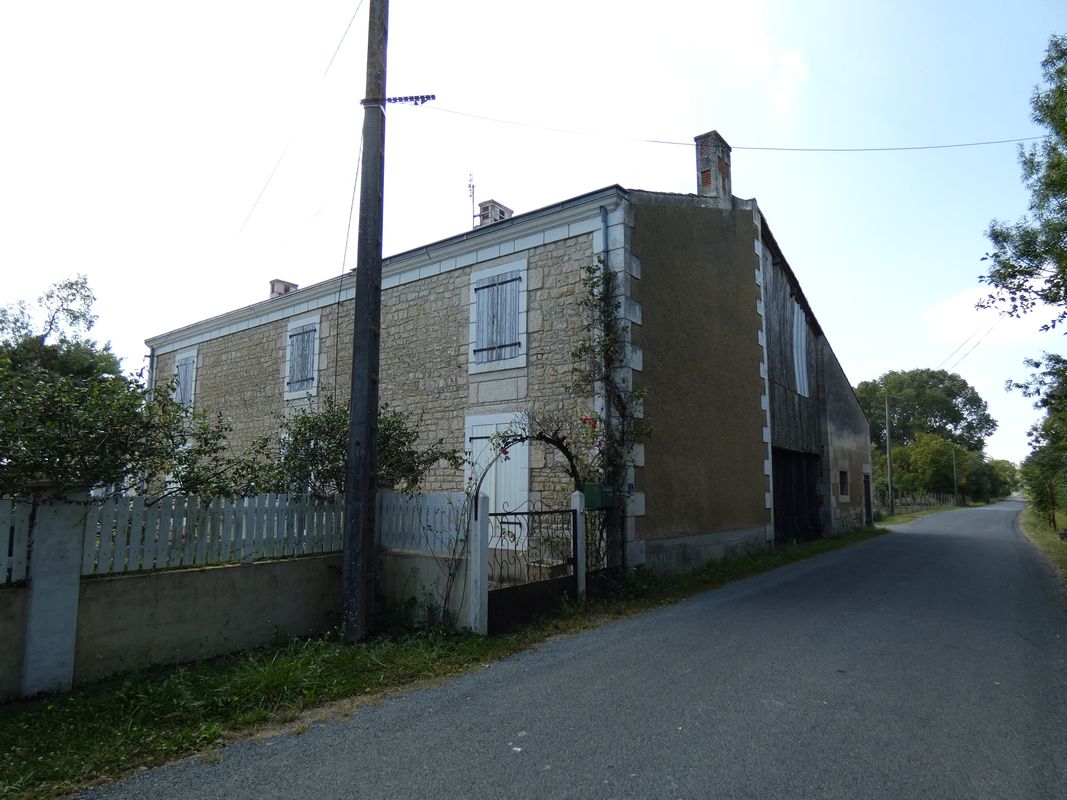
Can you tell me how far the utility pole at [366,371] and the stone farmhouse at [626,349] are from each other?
3.72 metres

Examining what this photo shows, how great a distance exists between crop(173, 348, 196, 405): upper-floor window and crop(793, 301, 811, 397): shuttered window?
15.8 m

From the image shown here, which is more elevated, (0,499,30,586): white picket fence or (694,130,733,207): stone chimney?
(694,130,733,207): stone chimney

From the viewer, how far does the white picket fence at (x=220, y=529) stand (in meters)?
4.89

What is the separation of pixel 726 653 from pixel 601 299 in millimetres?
5312

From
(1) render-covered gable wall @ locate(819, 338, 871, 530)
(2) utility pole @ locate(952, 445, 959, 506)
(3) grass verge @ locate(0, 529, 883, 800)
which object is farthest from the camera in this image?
(2) utility pole @ locate(952, 445, 959, 506)

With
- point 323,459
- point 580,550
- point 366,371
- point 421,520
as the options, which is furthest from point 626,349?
point 323,459

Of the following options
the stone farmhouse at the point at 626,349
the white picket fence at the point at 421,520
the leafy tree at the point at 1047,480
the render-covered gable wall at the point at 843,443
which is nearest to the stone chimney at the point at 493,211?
the stone farmhouse at the point at 626,349

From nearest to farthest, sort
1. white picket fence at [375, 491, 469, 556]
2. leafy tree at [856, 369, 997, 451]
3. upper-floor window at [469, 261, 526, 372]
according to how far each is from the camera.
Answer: white picket fence at [375, 491, 469, 556], upper-floor window at [469, 261, 526, 372], leafy tree at [856, 369, 997, 451]

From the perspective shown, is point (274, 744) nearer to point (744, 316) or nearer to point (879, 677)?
point (879, 677)

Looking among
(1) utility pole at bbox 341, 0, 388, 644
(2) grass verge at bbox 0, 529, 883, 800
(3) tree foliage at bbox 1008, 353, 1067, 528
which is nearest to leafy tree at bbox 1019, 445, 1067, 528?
(3) tree foliage at bbox 1008, 353, 1067, 528

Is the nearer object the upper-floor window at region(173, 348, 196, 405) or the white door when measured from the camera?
the white door

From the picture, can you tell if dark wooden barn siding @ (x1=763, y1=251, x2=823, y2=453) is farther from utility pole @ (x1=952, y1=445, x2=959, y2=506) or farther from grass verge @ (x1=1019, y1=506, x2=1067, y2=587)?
utility pole @ (x1=952, y1=445, x2=959, y2=506)

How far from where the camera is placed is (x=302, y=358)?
14.1 meters

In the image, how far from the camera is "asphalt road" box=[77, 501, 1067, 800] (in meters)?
3.23
